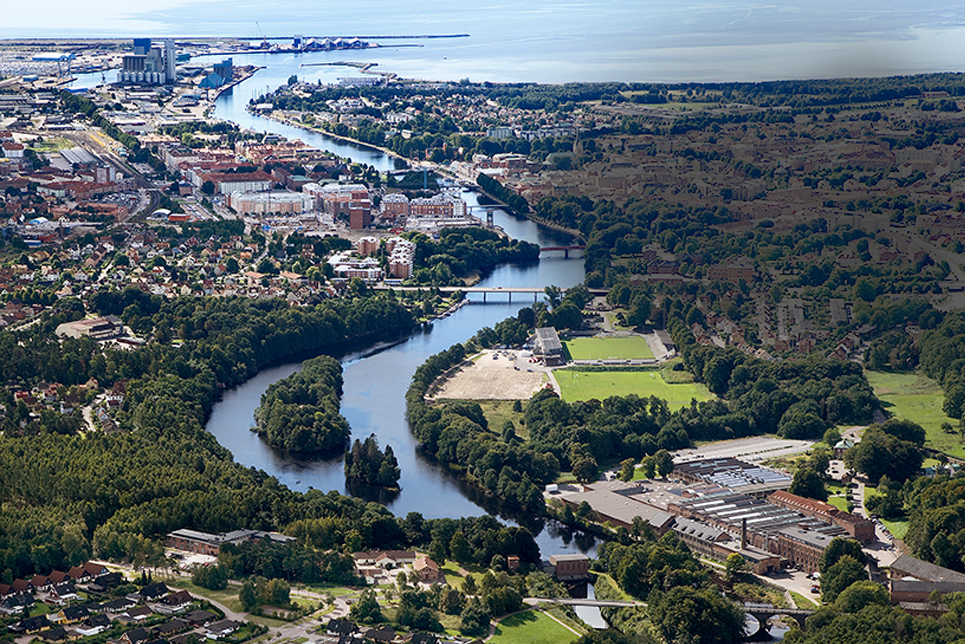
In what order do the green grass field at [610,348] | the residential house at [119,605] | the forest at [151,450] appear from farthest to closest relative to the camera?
1. the green grass field at [610,348]
2. the forest at [151,450]
3. the residential house at [119,605]

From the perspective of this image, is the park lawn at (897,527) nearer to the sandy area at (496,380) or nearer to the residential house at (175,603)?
the sandy area at (496,380)

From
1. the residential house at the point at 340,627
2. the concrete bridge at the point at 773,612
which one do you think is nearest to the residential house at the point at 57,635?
the residential house at the point at 340,627

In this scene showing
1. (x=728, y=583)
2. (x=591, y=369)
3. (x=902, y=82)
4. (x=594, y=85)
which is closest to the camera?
(x=728, y=583)

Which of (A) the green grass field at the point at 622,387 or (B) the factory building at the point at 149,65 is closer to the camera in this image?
(A) the green grass field at the point at 622,387

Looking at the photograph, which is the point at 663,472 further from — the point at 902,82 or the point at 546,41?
the point at 546,41

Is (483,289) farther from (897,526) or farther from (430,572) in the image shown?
(430,572)

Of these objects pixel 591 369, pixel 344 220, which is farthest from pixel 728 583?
pixel 344 220

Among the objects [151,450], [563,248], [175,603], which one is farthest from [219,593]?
[563,248]
